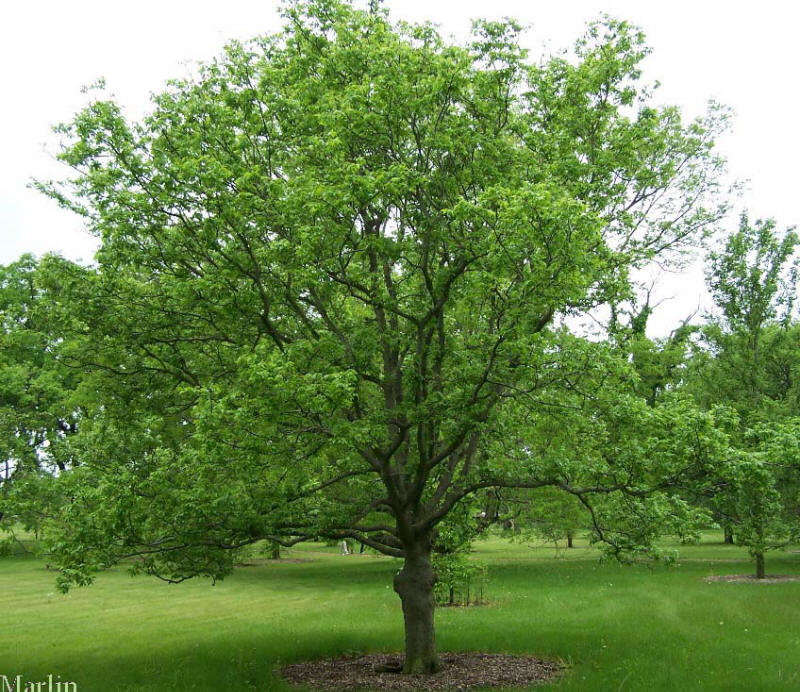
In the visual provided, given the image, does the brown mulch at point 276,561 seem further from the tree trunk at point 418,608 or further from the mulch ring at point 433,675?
the tree trunk at point 418,608

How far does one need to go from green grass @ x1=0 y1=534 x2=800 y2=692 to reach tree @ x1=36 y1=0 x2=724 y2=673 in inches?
123

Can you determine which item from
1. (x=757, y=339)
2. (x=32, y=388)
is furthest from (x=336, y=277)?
(x=32, y=388)

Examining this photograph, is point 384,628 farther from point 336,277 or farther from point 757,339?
point 757,339

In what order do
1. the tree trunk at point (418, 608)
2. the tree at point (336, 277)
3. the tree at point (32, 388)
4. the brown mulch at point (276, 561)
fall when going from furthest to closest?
the brown mulch at point (276, 561), the tree trunk at point (418, 608), the tree at point (32, 388), the tree at point (336, 277)

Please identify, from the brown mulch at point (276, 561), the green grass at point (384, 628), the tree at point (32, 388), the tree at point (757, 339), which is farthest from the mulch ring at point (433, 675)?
the brown mulch at point (276, 561)

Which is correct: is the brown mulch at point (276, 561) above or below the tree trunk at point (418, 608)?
below

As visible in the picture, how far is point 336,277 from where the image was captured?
1119 centimetres

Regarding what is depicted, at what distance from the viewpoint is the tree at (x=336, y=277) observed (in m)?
9.80

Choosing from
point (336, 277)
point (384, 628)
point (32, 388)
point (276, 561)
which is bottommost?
point (276, 561)

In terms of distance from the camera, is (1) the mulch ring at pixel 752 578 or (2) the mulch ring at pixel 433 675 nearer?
(2) the mulch ring at pixel 433 675

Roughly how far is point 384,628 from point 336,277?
10.7 meters

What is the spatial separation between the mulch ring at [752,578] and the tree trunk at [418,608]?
1629 cm

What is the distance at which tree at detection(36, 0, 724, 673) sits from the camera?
9.80 metres

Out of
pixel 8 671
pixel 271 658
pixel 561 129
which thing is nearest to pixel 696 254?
pixel 561 129
